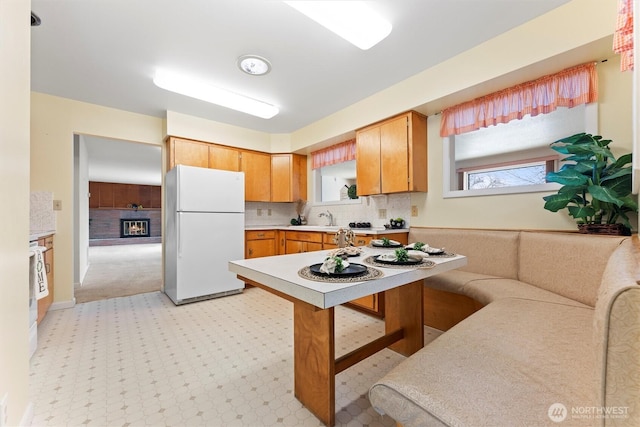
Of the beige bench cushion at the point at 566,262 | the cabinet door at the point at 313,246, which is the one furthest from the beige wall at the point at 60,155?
the beige bench cushion at the point at 566,262

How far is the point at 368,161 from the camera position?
326 cm

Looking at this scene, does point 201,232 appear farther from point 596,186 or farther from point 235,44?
point 596,186

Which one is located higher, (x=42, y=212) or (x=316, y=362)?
(x=42, y=212)

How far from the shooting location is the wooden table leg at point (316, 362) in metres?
1.31

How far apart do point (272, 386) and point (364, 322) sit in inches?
48.2

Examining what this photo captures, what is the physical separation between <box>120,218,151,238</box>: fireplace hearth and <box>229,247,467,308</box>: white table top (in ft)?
37.0

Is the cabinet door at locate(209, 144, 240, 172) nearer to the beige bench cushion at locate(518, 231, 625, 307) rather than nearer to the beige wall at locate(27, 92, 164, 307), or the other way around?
the beige wall at locate(27, 92, 164, 307)

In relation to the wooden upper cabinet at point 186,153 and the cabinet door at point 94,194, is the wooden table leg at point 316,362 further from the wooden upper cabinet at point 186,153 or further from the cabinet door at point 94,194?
the cabinet door at point 94,194

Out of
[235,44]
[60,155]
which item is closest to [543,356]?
[235,44]

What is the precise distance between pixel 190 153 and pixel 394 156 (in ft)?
8.77

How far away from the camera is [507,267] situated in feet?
7.27

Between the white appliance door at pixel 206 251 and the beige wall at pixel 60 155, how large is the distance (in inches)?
49.8

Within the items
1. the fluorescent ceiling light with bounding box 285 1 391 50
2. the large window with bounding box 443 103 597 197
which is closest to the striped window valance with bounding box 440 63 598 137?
the large window with bounding box 443 103 597 197

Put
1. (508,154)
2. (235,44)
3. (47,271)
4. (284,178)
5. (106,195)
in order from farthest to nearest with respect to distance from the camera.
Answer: (106,195) → (508,154) → (284,178) → (47,271) → (235,44)
